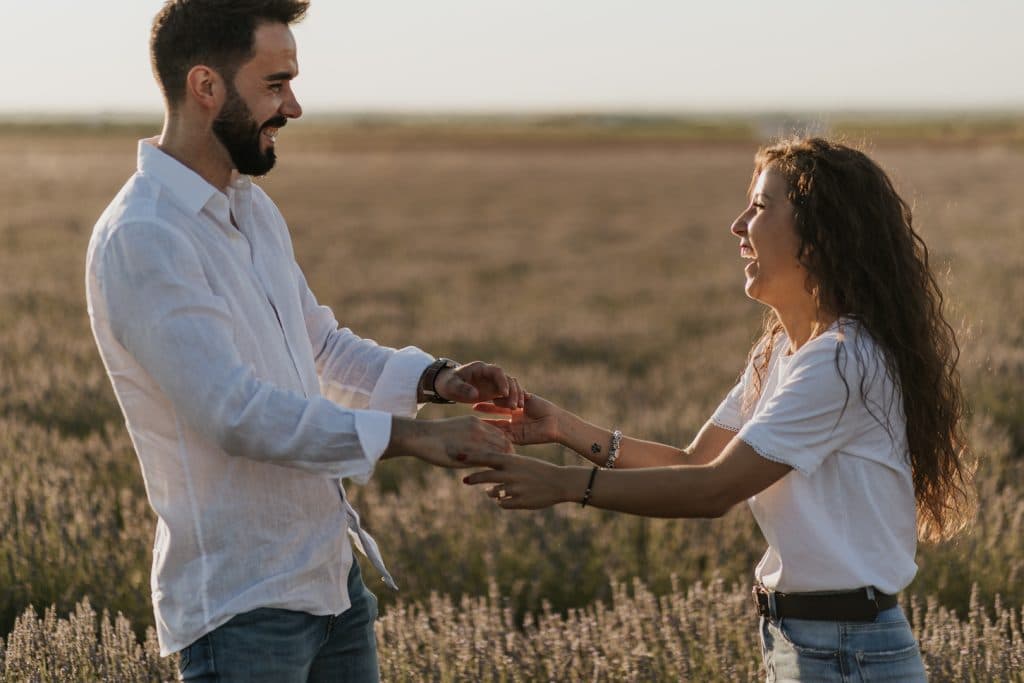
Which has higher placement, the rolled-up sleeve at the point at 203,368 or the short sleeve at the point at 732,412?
the rolled-up sleeve at the point at 203,368

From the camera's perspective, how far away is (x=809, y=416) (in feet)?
8.13

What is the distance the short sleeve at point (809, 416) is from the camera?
248cm

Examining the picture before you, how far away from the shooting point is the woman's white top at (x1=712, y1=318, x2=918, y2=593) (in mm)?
2480

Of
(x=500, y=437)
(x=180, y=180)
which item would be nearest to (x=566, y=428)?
(x=500, y=437)

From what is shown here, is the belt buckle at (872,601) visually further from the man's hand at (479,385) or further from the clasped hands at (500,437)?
the man's hand at (479,385)

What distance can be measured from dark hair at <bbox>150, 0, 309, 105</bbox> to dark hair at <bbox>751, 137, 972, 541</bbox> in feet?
4.04

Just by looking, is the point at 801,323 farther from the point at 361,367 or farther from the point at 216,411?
the point at 216,411

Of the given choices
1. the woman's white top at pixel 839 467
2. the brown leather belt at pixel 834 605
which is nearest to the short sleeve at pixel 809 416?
the woman's white top at pixel 839 467

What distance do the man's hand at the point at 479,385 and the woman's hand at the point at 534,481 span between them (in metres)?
0.36

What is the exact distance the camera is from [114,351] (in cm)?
229

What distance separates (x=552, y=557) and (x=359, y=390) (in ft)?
6.74

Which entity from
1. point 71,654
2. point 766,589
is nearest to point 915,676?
point 766,589

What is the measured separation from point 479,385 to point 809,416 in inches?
36.7

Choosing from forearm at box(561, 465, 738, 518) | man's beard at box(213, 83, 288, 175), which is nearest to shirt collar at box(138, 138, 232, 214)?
man's beard at box(213, 83, 288, 175)
